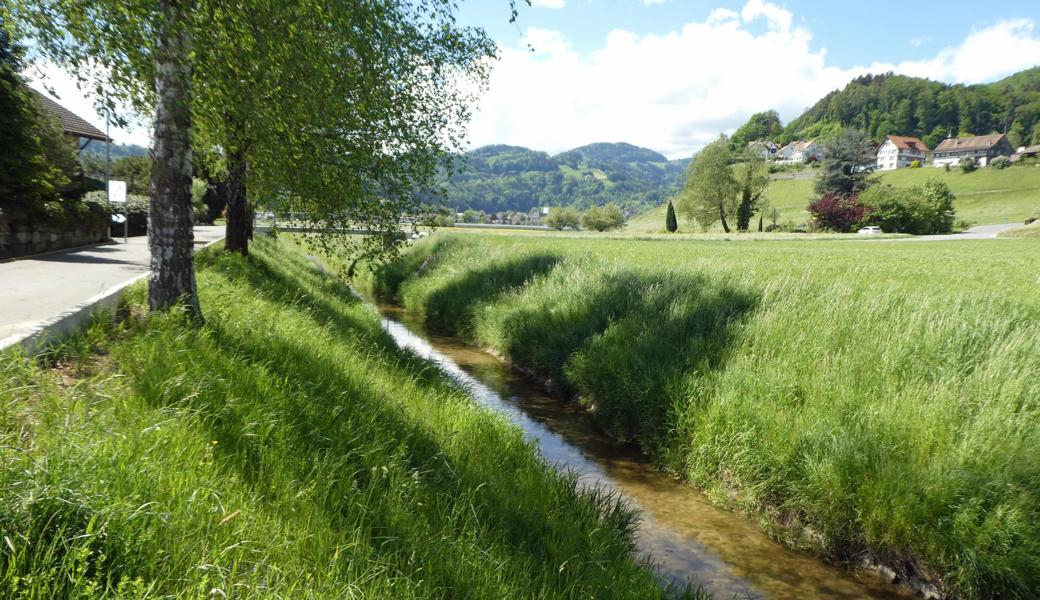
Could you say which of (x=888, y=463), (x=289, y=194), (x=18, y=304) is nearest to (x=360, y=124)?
(x=289, y=194)

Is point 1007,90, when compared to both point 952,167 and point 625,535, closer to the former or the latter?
point 952,167

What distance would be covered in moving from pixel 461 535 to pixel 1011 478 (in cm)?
489

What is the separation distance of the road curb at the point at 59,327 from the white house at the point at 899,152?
19109cm

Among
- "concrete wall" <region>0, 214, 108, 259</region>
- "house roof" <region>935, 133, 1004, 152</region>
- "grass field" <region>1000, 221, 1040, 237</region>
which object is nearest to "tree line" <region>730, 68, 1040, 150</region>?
"house roof" <region>935, 133, 1004, 152</region>

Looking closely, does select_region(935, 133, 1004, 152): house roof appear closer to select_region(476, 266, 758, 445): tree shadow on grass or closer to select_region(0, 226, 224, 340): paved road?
select_region(476, 266, 758, 445): tree shadow on grass

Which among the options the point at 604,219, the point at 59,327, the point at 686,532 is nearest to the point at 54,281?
the point at 59,327

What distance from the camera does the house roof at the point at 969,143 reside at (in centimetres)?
15150

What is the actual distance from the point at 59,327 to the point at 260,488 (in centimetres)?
331

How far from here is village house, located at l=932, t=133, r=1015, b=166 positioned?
151000mm

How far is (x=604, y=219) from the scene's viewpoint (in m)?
99.8

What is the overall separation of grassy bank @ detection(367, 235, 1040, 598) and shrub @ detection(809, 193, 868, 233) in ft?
236

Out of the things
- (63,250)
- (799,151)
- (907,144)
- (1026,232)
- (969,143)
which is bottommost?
(63,250)

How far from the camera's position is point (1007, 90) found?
642 feet

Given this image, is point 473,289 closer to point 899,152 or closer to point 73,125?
point 73,125
